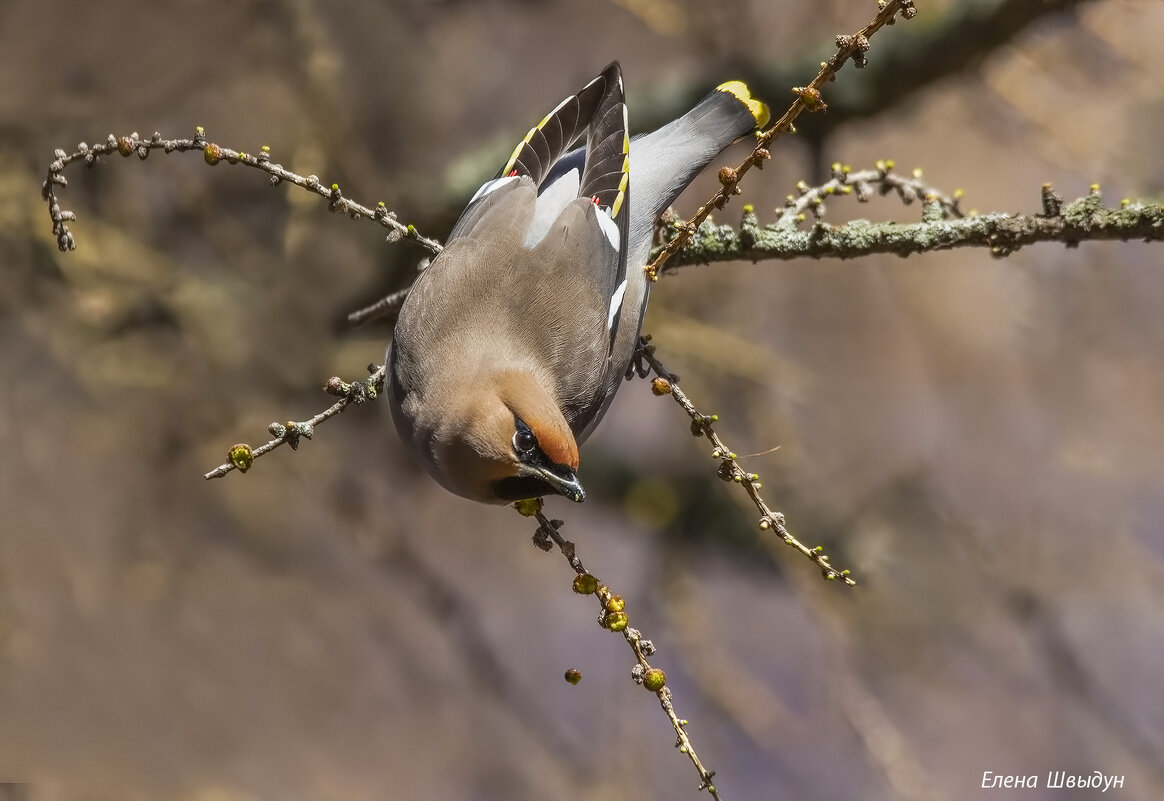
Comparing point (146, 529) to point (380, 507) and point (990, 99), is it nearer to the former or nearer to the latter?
point (380, 507)

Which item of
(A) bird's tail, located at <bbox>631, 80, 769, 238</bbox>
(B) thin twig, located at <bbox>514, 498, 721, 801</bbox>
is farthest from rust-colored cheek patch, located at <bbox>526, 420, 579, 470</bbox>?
(A) bird's tail, located at <bbox>631, 80, 769, 238</bbox>

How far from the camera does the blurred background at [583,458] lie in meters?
2.99

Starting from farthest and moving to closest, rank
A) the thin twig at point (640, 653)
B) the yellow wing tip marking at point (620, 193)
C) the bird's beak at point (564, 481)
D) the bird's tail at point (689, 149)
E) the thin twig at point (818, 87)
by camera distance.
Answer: the bird's tail at point (689, 149) < the yellow wing tip marking at point (620, 193) < the bird's beak at point (564, 481) < the thin twig at point (640, 653) < the thin twig at point (818, 87)

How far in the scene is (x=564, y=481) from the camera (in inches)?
58.6

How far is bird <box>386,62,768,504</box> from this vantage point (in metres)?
1.56

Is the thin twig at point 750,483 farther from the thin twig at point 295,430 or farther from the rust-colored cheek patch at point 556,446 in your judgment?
the thin twig at point 295,430

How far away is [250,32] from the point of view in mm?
3090

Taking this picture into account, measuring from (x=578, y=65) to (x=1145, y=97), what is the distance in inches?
66.0

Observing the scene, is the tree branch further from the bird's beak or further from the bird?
the bird's beak

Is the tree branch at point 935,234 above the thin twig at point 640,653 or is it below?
above

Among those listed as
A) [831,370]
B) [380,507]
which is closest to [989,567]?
[831,370]

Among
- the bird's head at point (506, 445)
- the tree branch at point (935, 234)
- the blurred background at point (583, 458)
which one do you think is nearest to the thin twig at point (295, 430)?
the bird's head at point (506, 445)

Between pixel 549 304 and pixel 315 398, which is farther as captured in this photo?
pixel 315 398

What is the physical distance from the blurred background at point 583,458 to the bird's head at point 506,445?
4.57 ft
